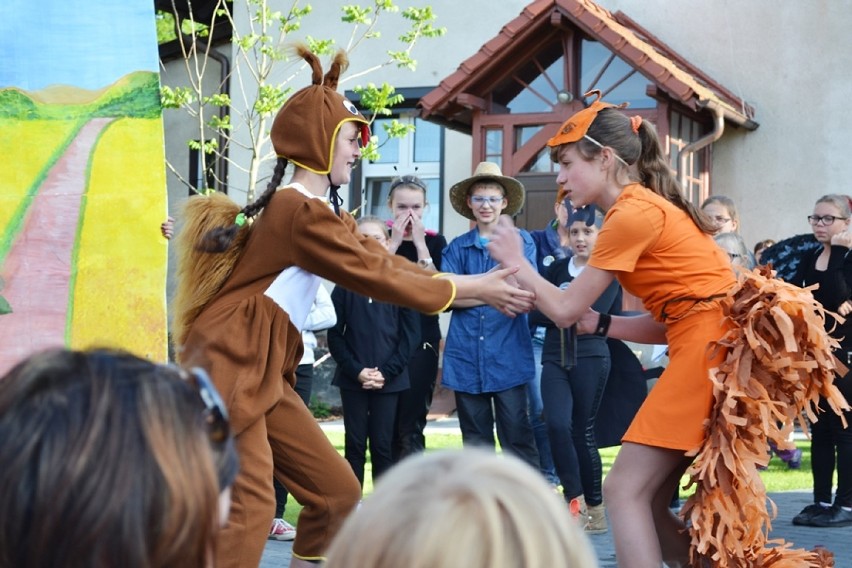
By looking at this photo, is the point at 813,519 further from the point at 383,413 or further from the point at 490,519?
the point at 490,519

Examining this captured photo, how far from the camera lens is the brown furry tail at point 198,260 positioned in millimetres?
4660

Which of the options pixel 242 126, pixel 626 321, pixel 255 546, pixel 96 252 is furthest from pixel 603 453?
pixel 242 126

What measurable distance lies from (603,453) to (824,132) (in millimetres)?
6167

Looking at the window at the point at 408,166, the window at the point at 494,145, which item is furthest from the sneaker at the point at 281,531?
the window at the point at 408,166

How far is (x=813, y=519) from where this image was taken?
24.5 feet

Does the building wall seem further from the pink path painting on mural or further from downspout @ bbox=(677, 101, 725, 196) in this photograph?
the pink path painting on mural

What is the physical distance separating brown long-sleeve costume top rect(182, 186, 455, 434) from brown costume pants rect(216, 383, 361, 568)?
0.15 meters

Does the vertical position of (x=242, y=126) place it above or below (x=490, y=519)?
above

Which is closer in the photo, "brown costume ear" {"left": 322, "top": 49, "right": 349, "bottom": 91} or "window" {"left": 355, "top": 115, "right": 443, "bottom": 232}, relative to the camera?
"brown costume ear" {"left": 322, "top": 49, "right": 349, "bottom": 91}

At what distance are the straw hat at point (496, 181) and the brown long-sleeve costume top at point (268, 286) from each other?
3708 mm

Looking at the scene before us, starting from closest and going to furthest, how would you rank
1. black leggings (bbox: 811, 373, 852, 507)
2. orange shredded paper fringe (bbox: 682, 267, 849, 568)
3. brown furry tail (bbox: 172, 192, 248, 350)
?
orange shredded paper fringe (bbox: 682, 267, 849, 568), brown furry tail (bbox: 172, 192, 248, 350), black leggings (bbox: 811, 373, 852, 507)

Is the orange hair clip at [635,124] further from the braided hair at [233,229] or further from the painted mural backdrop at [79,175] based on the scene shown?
the painted mural backdrop at [79,175]

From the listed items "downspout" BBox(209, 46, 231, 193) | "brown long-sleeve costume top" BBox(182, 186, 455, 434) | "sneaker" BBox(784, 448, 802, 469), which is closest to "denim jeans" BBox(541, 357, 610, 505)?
"brown long-sleeve costume top" BBox(182, 186, 455, 434)

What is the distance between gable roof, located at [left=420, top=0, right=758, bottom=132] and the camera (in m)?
14.6
